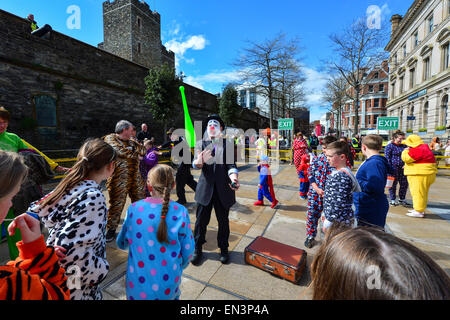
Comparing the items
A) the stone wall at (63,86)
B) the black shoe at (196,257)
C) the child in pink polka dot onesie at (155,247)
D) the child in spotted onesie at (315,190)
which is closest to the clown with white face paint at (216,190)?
the black shoe at (196,257)

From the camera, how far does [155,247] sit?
4.66ft

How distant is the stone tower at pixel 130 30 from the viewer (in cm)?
2344

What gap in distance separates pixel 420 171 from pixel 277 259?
13.2ft

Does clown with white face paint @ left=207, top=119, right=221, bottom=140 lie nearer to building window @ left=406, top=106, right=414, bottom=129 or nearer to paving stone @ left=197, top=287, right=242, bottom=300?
paving stone @ left=197, top=287, right=242, bottom=300

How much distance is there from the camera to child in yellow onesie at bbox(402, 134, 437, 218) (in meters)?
4.09

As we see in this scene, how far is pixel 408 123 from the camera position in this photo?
24.8 metres

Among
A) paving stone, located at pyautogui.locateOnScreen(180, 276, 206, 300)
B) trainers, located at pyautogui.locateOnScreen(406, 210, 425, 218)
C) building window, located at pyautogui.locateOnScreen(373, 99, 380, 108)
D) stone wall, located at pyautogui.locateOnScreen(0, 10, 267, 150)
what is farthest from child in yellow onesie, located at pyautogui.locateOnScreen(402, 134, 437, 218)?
building window, located at pyautogui.locateOnScreen(373, 99, 380, 108)

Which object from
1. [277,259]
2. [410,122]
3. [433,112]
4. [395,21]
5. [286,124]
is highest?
[395,21]

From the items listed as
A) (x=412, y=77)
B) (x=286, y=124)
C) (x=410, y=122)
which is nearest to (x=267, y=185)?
(x=286, y=124)

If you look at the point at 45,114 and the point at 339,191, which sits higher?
the point at 45,114

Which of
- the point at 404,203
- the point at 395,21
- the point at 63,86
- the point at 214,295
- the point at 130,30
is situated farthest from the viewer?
the point at 395,21

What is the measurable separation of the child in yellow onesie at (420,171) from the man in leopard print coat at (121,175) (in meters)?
5.53

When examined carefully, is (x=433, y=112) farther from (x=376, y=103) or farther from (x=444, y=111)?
(x=376, y=103)

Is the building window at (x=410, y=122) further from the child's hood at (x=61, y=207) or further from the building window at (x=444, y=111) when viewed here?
the child's hood at (x=61, y=207)
